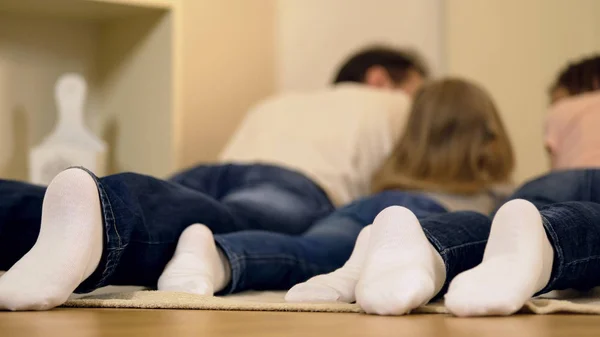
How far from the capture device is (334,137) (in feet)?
6.55

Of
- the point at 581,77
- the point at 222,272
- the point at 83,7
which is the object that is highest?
the point at 83,7

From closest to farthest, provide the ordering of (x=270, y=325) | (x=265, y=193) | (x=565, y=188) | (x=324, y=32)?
(x=270, y=325) → (x=565, y=188) → (x=265, y=193) → (x=324, y=32)

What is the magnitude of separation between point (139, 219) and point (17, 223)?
0.55 ft

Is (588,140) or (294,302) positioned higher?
(588,140)

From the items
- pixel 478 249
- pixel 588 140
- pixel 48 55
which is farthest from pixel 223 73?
pixel 478 249

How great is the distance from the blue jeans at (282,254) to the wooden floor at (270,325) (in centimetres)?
26

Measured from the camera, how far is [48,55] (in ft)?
7.98

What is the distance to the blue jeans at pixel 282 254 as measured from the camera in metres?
1.21

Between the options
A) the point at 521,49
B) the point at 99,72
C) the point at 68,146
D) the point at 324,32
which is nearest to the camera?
the point at 68,146

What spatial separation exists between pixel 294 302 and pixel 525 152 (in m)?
1.46

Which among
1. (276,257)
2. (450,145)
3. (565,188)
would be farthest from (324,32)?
(276,257)

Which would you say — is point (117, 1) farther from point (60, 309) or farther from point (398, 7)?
point (60, 309)

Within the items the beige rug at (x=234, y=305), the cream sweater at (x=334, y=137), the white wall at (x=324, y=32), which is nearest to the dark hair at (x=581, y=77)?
the cream sweater at (x=334, y=137)

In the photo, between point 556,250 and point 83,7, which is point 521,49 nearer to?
point 83,7
